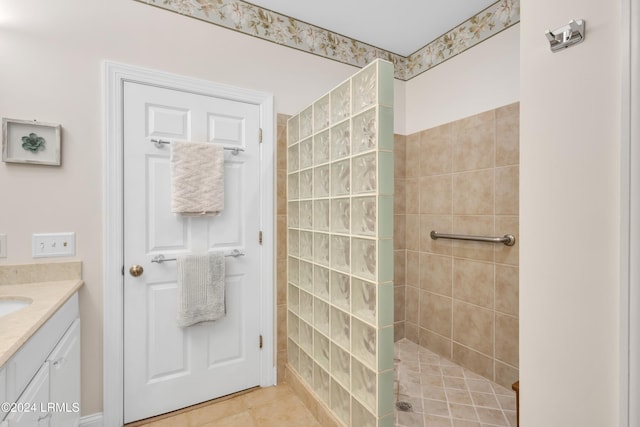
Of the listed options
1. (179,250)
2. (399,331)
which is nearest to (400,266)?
(399,331)

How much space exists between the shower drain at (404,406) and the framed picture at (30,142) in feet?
7.45

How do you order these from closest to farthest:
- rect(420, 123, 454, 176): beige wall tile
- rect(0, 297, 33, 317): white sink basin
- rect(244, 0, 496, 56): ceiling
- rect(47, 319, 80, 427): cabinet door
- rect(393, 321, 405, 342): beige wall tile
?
1. rect(47, 319, 80, 427): cabinet door
2. rect(0, 297, 33, 317): white sink basin
3. rect(244, 0, 496, 56): ceiling
4. rect(420, 123, 454, 176): beige wall tile
5. rect(393, 321, 405, 342): beige wall tile

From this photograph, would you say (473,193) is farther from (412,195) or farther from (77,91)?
(77,91)

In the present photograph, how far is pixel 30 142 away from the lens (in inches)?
56.9

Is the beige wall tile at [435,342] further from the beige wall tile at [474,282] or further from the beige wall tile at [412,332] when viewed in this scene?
the beige wall tile at [474,282]

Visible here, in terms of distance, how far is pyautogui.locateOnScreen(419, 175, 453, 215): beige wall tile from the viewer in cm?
230

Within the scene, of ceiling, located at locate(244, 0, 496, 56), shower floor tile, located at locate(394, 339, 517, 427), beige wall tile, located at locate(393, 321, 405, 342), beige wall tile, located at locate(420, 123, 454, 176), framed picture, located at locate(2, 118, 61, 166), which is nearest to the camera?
framed picture, located at locate(2, 118, 61, 166)

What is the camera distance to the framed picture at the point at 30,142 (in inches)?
55.4

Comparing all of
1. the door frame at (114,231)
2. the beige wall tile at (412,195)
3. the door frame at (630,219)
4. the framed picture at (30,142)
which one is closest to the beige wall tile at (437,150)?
the beige wall tile at (412,195)

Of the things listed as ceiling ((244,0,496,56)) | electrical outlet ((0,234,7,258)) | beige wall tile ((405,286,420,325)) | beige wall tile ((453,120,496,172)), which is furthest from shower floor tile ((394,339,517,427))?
ceiling ((244,0,496,56))

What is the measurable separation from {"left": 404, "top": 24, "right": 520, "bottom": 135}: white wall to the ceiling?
0.25 meters

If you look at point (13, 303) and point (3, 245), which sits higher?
point (3, 245)

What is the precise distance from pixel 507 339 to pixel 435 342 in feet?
1.98

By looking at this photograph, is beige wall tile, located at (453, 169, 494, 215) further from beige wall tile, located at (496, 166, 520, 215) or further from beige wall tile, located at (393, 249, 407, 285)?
beige wall tile, located at (393, 249, 407, 285)
